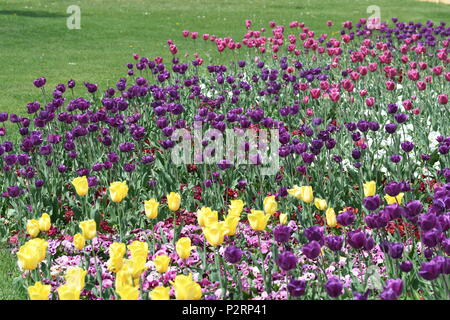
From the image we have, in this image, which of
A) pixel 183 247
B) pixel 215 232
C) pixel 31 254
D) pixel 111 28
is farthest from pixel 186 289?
pixel 111 28

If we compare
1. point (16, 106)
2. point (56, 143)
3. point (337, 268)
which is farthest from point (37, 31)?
point (337, 268)

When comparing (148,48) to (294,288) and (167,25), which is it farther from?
(294,288)

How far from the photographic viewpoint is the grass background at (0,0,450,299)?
556 inches

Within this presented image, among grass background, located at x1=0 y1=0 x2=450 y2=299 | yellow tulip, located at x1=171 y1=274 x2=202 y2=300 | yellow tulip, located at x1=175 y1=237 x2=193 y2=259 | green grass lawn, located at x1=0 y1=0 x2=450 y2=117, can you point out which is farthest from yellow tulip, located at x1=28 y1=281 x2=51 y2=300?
green grass lawn, located at x1=0 y1=0 x2=450 y2=117

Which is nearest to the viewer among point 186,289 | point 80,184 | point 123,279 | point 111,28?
point 186,289

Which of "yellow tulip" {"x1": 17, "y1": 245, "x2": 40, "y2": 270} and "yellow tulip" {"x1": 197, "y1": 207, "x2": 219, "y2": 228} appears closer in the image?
"yellow tulip" {"x1": 17, "y1": 245, "x2": 40, "y2": 270}

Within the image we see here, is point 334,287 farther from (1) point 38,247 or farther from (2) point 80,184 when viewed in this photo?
(2) point 80,184

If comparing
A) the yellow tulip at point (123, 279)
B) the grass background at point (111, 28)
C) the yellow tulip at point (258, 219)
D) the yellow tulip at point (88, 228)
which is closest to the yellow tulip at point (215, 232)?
the yellow tulip at point (258, 219)

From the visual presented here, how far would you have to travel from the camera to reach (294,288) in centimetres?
317

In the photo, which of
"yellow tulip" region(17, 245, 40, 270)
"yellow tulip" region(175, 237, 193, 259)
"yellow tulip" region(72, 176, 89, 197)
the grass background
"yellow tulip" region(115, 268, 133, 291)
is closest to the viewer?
"yellow tulip" region(115, 268, 133, 291)

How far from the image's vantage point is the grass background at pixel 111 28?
1413 cm

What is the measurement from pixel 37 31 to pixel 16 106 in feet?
34.4

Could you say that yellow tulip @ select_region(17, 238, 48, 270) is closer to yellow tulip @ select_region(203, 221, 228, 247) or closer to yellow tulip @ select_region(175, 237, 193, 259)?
yellow tulip @ select_region(175, 237, 193, 259)

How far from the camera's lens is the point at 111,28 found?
2248 centimetres
